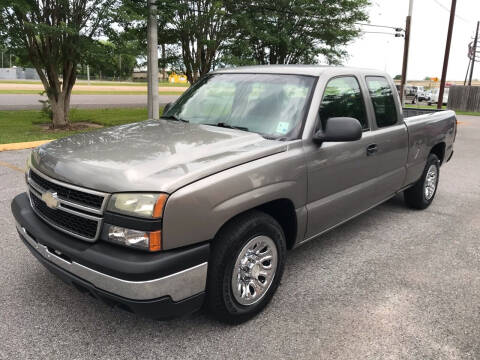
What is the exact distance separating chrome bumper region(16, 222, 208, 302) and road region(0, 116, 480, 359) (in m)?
0.46

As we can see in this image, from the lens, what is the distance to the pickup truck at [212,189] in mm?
2441

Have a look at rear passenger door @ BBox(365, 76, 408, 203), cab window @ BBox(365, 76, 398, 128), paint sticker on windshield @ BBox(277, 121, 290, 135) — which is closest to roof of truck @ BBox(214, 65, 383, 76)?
cab window @ BBox(365, 76, 398, 128)

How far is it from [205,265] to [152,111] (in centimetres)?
1127

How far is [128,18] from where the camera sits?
10500 mm

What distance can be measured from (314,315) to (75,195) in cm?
183

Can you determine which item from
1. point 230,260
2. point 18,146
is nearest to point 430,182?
point 230,260

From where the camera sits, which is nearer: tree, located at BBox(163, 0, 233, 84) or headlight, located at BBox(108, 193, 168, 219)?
headlight, located at BBox(108, 193, 168, 219)

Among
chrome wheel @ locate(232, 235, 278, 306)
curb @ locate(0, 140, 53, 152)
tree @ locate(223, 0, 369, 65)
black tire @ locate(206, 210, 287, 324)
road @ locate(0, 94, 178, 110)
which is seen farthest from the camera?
road @ locate(0, 94, 178, 110)

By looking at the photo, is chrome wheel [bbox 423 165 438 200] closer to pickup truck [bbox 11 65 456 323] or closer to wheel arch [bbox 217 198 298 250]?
pickup truck [bbox 11 65 456 323]

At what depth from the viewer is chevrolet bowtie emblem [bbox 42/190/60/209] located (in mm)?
2740

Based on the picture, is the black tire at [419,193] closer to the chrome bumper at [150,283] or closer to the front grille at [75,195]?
the chrome bumper at [150,283]

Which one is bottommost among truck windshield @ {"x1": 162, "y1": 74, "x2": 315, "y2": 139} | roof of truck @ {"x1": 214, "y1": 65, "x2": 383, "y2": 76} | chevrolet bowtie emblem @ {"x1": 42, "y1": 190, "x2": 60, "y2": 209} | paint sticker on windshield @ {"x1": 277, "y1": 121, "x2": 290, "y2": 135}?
chevrolet bowtie emblem @ {"x1": 42, "y1": 190, "x2": 60, "y2": 209}

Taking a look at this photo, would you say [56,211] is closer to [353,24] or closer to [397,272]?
[397,272]

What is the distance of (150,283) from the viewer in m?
2.37
